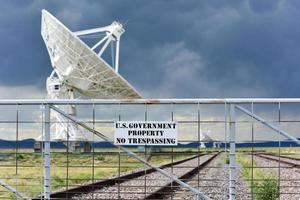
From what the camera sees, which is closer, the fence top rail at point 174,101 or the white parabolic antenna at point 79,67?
the fence top rail at point 174,101

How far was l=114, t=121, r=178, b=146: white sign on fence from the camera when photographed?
27.3 ft

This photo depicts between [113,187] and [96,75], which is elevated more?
[96,75]

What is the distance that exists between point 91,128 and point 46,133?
2.21 ft

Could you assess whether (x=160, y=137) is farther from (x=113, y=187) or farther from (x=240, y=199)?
(x=113, y=187)

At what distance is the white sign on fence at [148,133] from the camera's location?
8312 millimetres

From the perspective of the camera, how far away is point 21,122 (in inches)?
322

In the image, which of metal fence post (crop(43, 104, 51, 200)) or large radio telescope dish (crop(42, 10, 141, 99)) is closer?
metal fence post (crop(43, 104, 51, 200))

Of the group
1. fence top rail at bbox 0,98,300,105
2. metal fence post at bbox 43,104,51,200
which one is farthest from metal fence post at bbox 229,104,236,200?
metal fence post at bbox 43,104,51,200

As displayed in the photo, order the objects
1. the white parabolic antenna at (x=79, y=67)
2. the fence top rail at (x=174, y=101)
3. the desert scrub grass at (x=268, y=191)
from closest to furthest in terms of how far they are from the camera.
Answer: the fence top rail at (x=174, y=101), the desert scrub grass at (x=268, y=191), the white parabolic antenna at (x=79, y=67)

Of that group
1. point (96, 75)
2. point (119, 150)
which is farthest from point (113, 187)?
point (96, 75)

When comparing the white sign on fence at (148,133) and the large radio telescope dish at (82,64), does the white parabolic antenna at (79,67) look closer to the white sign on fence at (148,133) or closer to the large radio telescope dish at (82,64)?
the large radio telescope dish at (82,64)

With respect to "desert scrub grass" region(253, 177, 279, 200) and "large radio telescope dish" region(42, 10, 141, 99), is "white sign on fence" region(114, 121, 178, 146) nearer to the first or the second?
"desert scrub grass" region(253, 177, 279, 200)

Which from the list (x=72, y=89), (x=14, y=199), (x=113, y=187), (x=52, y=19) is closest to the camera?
(x=14, y=199)

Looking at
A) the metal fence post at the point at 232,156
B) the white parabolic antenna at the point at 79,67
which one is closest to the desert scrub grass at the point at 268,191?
the metal fence post at the point at 232,156
